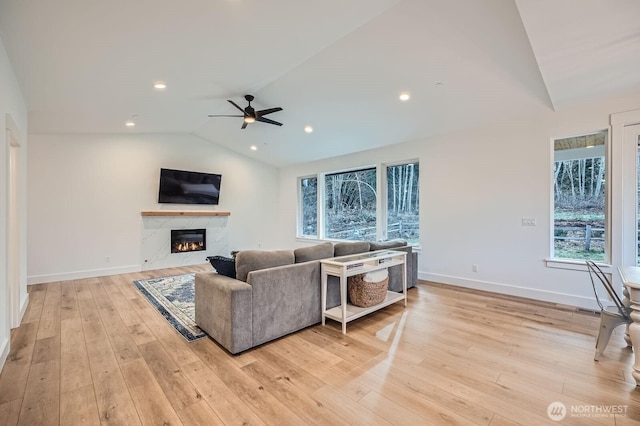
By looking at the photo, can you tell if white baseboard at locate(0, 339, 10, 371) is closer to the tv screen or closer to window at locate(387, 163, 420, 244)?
the tv screen

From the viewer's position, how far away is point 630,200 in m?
3.44

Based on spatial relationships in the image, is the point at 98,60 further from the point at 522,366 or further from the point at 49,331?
the point at 522,366

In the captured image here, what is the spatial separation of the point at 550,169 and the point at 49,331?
21.2 feet

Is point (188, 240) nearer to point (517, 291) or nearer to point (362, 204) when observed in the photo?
point (362, 204)

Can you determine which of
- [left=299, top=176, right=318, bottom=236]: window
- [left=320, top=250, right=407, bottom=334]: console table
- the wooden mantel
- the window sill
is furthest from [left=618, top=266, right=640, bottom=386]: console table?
the wooden mantel

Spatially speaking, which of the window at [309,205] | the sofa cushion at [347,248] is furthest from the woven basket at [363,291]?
the window at [309,205]

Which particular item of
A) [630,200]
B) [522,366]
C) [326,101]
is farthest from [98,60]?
[630,200]

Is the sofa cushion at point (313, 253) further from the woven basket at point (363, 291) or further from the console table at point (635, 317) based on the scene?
the console table at point (635, 317)

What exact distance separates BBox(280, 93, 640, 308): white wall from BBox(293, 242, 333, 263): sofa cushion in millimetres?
2641

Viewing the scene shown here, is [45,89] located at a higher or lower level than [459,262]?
higher

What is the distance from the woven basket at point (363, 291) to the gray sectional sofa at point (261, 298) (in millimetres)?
214

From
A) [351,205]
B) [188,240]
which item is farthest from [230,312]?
[188,240]

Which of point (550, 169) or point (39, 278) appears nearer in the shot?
point (550, 169)

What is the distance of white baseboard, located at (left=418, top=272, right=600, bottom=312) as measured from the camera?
12.3ft
